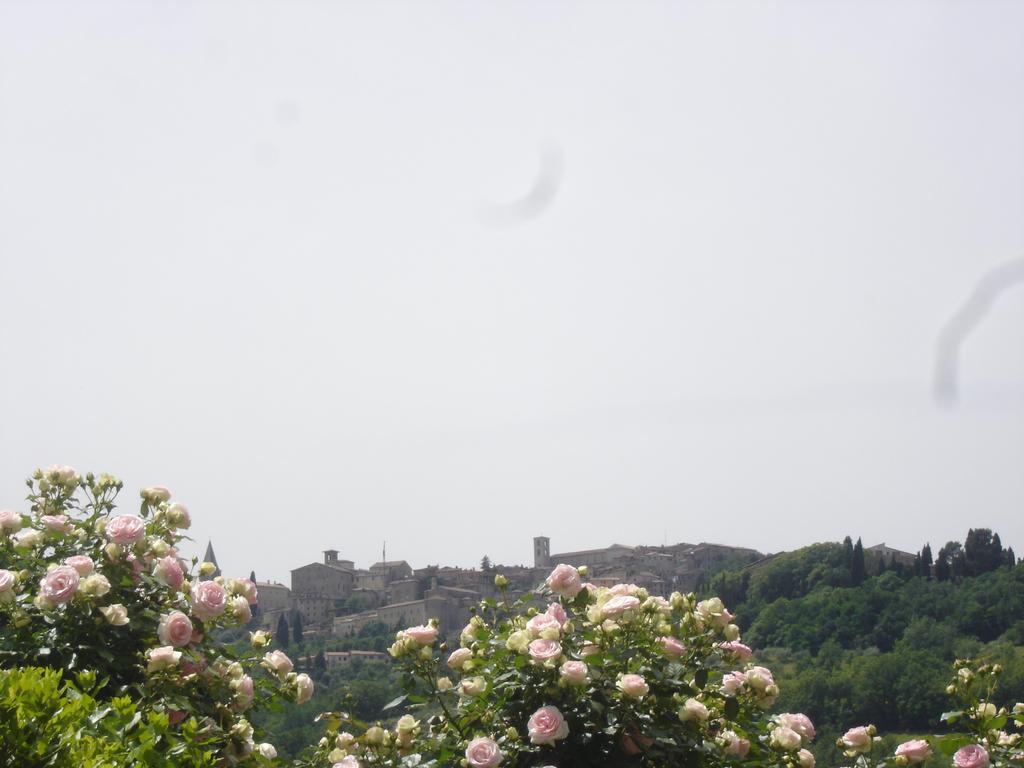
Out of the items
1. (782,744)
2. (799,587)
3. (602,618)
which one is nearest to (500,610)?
(602,618)

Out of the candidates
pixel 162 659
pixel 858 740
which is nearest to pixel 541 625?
pixel 162 659

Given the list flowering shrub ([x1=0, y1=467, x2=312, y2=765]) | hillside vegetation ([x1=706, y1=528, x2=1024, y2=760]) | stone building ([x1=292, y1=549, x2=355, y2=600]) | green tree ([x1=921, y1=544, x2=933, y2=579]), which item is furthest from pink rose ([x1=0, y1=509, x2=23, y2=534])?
stone building ([x1=292, y1=549, x2=355, y2=600])

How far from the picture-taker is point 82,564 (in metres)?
3.51

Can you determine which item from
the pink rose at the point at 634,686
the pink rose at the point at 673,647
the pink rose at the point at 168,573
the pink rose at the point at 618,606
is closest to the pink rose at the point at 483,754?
the pink rose at the point at 634,686

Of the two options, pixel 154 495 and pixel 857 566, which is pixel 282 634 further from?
pixel 154 495

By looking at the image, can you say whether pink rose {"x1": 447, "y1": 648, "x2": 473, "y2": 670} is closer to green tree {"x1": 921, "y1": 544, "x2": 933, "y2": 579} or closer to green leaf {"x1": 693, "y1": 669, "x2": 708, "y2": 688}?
green leaf {"x1": 693, "y1": 669, "x2": 708, "y2": 688}

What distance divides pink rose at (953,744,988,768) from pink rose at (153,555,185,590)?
2.49 meters

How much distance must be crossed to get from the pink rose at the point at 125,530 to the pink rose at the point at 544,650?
1.37 meters

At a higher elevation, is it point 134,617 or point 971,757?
point 134,617

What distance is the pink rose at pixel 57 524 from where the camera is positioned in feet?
12.4

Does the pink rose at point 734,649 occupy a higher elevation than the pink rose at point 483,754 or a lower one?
higher

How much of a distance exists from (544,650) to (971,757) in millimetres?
1441

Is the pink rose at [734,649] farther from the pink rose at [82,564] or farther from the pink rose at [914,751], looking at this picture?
the pink rose at [82,564]

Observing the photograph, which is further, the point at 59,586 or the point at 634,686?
the point at 59,586
